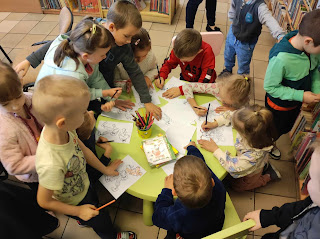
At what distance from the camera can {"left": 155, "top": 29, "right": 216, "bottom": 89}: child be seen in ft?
6.26

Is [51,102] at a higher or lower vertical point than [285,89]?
higher

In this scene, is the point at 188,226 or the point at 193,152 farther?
the point at 193,152

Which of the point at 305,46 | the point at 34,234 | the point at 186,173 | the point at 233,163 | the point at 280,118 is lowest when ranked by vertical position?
the point at 34,234


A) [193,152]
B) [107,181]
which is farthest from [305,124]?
[107,181]

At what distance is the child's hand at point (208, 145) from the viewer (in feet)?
4.91

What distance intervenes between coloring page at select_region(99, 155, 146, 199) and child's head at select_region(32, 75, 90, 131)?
0.53 m

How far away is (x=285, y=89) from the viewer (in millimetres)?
1753

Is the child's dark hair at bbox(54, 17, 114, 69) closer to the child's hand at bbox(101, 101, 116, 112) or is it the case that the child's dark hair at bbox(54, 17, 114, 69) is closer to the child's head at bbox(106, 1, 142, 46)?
the child's head at bbox(106, 1, 142, 46)

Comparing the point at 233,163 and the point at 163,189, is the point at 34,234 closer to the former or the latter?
the point at 163,189

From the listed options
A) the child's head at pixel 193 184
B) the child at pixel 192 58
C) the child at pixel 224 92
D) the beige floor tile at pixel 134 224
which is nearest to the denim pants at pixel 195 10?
the child at pixel 192 58

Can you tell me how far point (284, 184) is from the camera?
2180 millimetres

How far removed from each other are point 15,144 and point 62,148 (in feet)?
1.23

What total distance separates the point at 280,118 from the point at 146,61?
1238 mm

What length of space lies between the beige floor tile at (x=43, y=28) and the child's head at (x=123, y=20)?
9.69 feet
